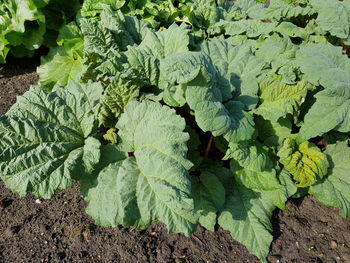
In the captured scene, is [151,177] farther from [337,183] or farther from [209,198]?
[337,183]

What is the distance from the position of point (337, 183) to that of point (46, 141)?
2.24 metres

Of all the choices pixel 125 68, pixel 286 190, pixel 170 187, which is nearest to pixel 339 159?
pixel 286 190

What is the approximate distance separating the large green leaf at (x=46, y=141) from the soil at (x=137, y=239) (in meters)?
0.72

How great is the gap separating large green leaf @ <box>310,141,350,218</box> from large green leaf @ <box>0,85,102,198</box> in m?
1.77

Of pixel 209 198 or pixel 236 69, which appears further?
pixel 236 69

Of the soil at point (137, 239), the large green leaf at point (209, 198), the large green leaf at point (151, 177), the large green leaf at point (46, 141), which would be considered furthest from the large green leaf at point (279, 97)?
the large green leaf at point (46, 141)

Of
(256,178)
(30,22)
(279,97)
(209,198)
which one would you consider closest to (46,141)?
(209,198)

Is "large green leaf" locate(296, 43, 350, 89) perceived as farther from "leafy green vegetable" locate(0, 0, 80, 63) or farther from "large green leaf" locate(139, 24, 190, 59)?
"leafy green vegetable" locate(0, 0, 80, 63)

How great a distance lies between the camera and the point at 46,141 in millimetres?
2379

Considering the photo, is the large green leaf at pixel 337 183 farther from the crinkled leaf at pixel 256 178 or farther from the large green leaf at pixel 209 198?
the large green leaf at pixel 209 198

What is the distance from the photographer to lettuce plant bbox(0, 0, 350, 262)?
224 centimetres

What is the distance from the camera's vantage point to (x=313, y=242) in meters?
2.80

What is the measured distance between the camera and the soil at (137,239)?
8.84 ft

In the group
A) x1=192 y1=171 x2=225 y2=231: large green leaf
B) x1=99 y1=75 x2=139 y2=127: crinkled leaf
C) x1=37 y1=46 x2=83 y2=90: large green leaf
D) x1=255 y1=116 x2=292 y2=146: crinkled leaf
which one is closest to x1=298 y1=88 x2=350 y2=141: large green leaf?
x1=255 y1=116 x2=292 y2=146: crinkled leaf
